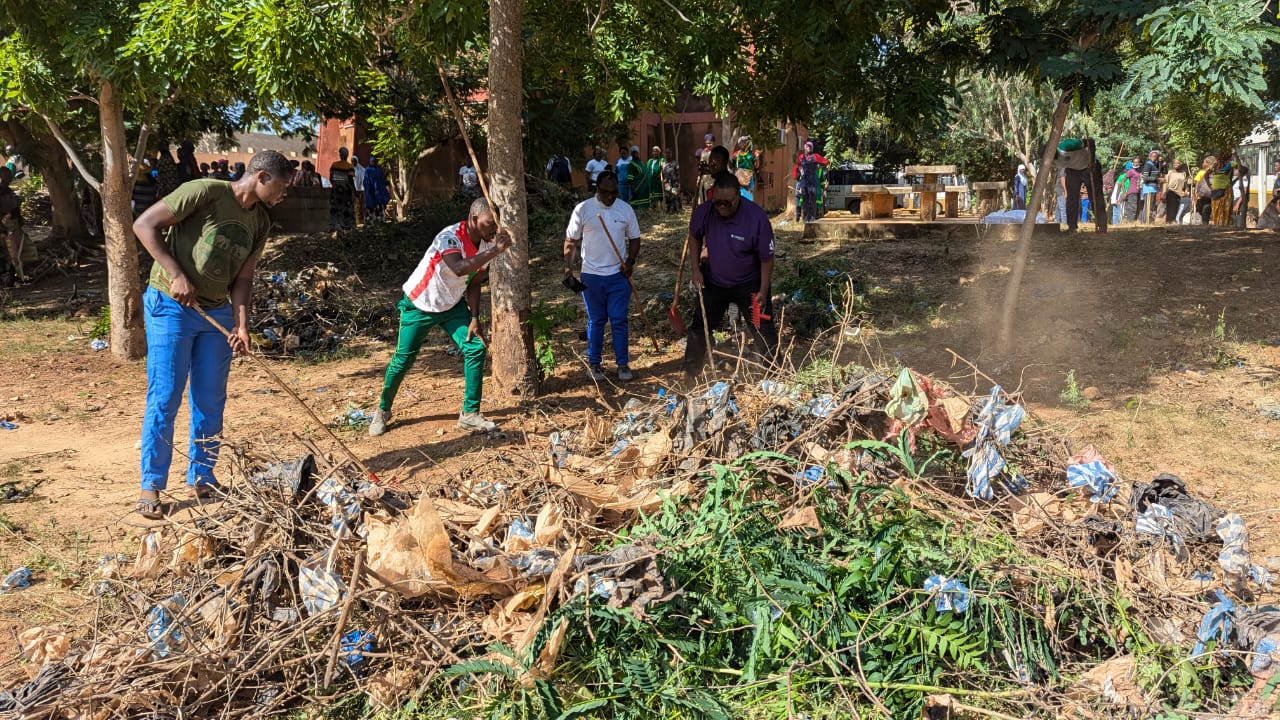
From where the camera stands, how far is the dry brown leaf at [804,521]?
3.23 metres

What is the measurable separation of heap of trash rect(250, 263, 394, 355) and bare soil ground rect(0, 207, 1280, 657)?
36 cm

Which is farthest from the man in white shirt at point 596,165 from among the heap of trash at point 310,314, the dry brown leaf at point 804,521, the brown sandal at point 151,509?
the dry brown leaf at point 804,521

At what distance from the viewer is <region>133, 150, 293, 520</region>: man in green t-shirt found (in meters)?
4.38

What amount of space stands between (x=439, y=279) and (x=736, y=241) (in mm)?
2012

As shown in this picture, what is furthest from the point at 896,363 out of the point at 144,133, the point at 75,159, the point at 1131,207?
the point at 1131,207

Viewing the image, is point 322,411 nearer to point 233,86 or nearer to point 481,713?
point 233,86

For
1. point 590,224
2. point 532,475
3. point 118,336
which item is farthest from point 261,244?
point 118,336

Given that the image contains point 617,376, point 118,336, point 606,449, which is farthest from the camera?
point 118,336

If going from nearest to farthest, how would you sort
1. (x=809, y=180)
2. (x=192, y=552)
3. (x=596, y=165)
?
(x=192, y=552), (x=809, y=180), (x=596, y=165)

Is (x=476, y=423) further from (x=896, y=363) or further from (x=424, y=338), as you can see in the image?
(x=896, y=363)

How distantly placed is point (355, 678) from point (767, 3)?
5.07m

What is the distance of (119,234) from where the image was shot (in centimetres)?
831

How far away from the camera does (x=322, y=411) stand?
706cm

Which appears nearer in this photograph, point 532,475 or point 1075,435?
point 532,475
